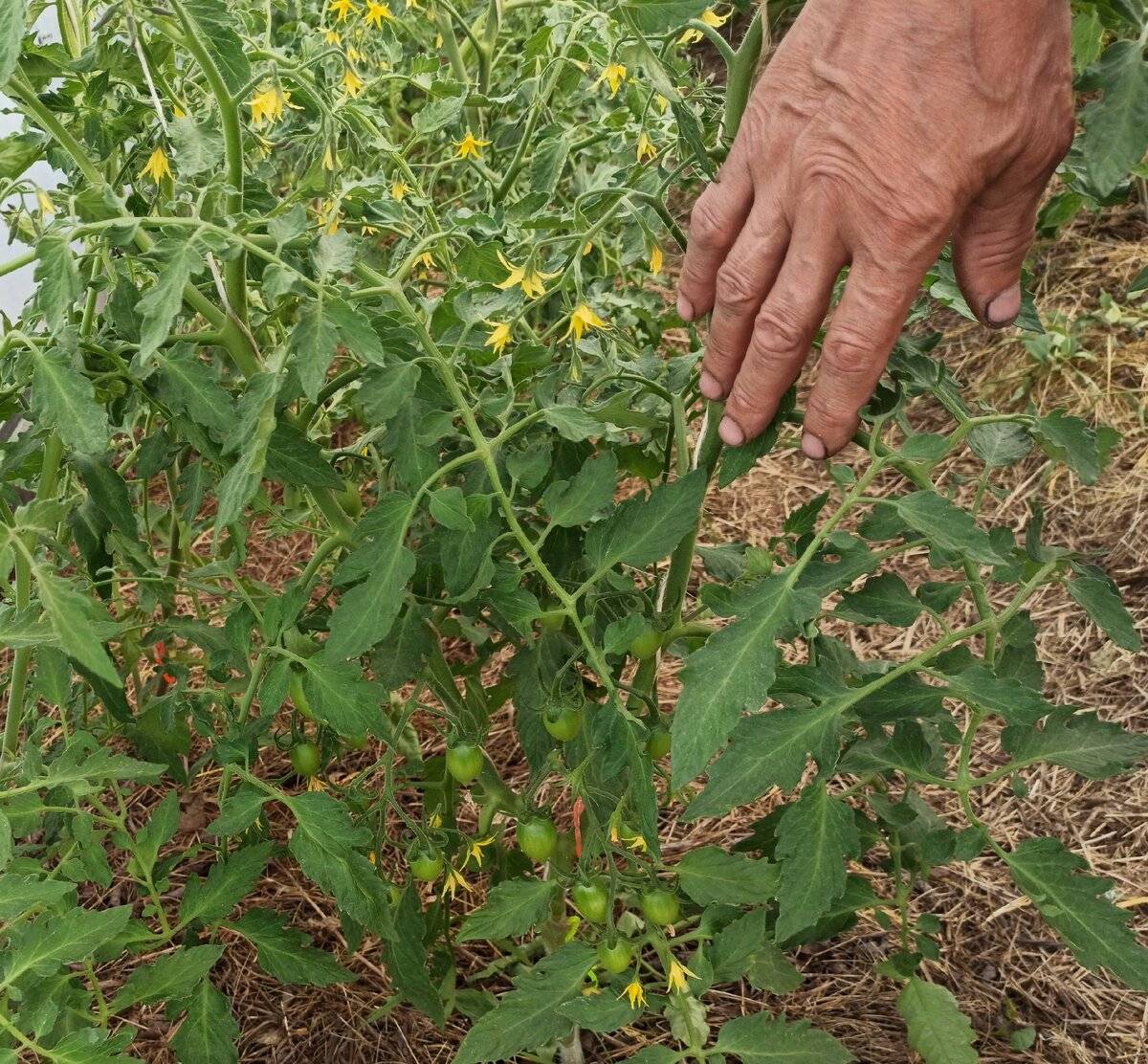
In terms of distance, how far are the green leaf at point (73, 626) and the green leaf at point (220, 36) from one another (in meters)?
0.44

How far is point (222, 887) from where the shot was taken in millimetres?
1151

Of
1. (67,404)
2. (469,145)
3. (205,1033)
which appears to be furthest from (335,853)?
(469,145)

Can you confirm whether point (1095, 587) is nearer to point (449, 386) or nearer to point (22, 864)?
point (449, 386)

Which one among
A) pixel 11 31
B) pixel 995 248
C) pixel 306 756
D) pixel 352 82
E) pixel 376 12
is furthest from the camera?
pixel 376 12

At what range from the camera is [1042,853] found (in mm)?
1034

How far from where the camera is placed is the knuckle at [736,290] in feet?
3.24

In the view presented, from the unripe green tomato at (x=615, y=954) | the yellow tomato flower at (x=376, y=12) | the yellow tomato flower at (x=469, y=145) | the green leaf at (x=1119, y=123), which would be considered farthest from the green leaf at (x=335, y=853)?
the yellow tomato flower at (x=376, y=12)

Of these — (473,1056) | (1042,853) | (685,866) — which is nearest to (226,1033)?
(473,1056)

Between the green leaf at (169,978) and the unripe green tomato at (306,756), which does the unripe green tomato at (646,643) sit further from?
the green leaf at (169,978)

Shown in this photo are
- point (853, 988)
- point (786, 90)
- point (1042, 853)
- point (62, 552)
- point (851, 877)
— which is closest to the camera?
point (786, 90)

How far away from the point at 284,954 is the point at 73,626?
18.4 inches

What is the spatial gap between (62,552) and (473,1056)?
0.66 meters

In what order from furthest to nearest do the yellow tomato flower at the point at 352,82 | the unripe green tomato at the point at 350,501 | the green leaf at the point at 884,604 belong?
the yellow tomato flower at the point at 352,82, the unripe green tomato at the point at 350,501, the green leaf at the point at 884,604

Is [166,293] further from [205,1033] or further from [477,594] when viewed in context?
[205,1033]
